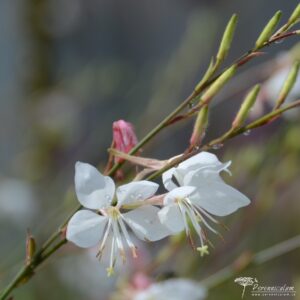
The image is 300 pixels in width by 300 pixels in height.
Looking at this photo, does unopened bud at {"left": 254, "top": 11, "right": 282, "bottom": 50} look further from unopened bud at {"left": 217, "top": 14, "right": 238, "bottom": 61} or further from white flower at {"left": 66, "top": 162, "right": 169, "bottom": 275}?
white flower at {"left": 66, "top": 162, "right": 169, "bottom": 275}

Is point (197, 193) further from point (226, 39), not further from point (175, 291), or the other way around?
point (175, 291)

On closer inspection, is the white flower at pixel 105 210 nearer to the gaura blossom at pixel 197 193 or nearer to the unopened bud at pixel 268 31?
the gaura blossom at pixel 197 193

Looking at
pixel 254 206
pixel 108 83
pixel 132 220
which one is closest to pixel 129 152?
pixel 132 220

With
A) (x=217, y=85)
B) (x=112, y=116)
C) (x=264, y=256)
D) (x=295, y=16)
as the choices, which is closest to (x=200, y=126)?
(x=217, y=85)

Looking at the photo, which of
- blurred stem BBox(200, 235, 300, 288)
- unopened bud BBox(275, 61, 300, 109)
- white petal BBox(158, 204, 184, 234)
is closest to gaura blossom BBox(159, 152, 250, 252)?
white petal BBox(158, 204, 184, 234)

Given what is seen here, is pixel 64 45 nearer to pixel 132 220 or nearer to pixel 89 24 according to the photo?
pixel 89 24

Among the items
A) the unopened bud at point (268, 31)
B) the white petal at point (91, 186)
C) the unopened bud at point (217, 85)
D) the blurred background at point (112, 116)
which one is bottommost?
the white petal at point (91, 186)

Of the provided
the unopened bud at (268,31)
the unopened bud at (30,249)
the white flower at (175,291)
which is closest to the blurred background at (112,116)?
the white flower at (175,291)

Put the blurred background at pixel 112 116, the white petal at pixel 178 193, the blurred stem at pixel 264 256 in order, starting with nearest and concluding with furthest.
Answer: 1. the white petal at pixel 178 193
2. the blurred stem at pixel 264 256
3. the blurred background at pixel 112 116
